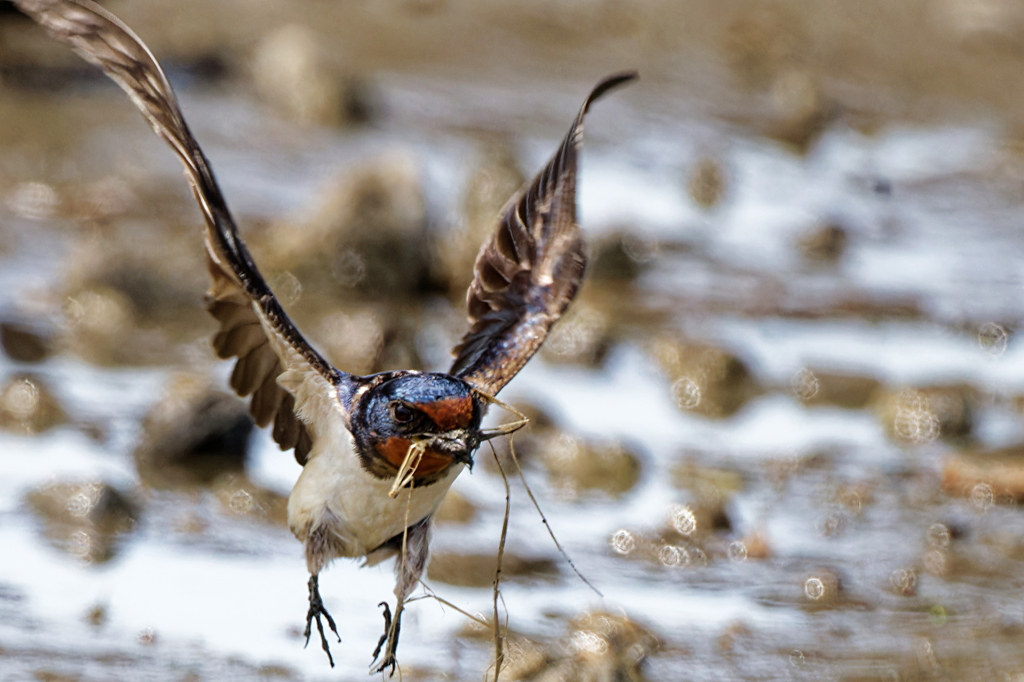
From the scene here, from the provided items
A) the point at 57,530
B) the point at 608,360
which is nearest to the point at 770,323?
the point at 608,360

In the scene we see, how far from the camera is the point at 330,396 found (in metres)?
5.35

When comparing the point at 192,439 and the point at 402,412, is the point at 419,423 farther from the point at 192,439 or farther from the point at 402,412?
the point at 192,439

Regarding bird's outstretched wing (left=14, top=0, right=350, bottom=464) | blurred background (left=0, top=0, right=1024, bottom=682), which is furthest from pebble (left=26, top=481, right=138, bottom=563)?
bird's outstretched wing (left=14, top=0, right=350, bottom=464)

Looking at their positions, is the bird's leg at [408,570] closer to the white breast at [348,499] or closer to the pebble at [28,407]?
the white breast at [348,499]

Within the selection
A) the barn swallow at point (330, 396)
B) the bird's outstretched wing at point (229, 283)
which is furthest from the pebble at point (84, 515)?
the bird's outstretched wing at point (229, 283)

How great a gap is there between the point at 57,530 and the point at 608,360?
12.7 ft

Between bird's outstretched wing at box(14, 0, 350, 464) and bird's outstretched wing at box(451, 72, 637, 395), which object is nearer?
bird's outstretched wing at box(14, 0, 350, 464)

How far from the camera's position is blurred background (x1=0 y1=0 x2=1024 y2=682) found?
6910 mm

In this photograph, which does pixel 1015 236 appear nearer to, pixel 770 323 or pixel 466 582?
pixel 770 323

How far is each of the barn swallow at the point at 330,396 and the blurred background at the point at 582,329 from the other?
1.14 meters

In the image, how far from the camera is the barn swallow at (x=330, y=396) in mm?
4875

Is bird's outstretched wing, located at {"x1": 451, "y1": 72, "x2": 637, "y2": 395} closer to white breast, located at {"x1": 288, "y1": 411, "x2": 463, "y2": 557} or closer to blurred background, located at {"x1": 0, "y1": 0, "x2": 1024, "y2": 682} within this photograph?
white breast, located at {"x1": 288, "y1": 411, "x2": 463, "y2": 557}

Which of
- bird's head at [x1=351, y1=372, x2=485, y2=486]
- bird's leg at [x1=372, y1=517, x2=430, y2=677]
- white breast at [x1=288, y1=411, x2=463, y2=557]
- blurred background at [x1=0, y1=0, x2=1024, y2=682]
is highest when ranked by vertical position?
bird's head at [x1=351, y1=372, x2=485, y2=486]

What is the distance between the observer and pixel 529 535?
7.70 meters
